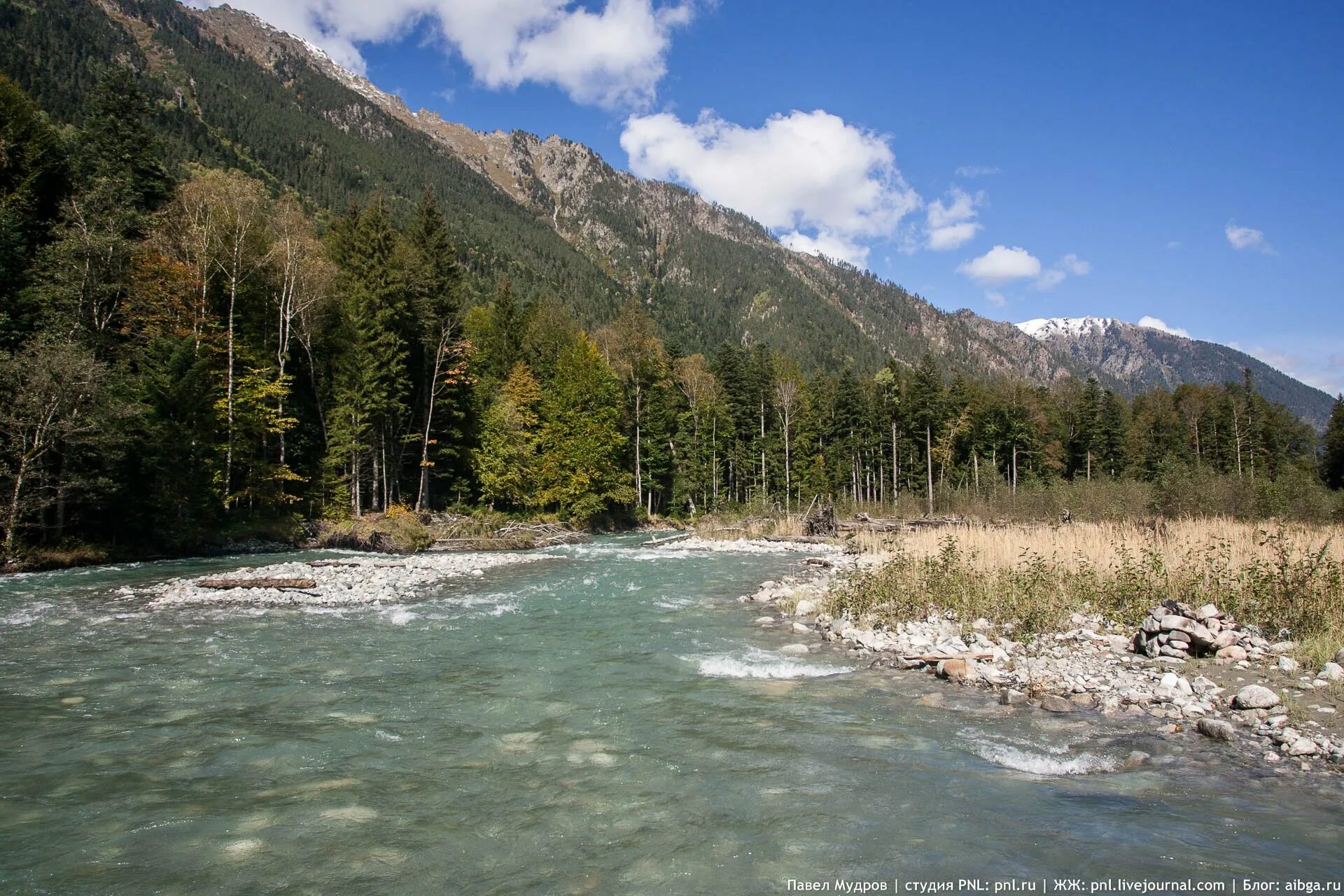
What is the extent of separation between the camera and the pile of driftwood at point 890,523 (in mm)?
35562

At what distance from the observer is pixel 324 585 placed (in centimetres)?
1605

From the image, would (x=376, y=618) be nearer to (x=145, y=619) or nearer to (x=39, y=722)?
(x=145, y=619)

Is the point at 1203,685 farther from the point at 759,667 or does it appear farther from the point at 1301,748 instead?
the point at 759,667

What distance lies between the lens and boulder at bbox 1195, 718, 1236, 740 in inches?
244

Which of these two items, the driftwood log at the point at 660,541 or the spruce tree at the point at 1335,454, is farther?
the spruce tree at the point at 1335,454

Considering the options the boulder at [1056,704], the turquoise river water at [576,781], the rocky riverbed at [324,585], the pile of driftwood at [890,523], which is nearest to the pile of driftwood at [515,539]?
the rocky riverbed at [324,585]

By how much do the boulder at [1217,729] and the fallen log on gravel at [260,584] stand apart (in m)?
16.7

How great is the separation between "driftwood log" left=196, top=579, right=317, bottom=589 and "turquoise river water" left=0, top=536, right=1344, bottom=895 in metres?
5.18

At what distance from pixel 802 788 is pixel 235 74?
747 feet

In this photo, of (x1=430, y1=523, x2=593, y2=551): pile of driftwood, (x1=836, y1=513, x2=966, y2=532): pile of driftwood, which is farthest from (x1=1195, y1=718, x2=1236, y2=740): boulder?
(x1=836, y1=513, x2=966, y2=532): pile of driftwood

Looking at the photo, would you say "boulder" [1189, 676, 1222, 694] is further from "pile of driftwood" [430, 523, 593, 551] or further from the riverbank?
"pile of driftwood" [430, 523, 593, 551]

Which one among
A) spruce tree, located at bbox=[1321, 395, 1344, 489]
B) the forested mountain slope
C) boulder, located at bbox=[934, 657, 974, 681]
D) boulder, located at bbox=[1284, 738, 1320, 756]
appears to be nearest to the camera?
boulder, located at bbox=[1284, 738, 1320, 756]

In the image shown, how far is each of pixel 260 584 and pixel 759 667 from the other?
12.8 meters

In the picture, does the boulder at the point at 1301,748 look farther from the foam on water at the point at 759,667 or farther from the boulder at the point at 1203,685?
the foam on water at the point at 759,667
